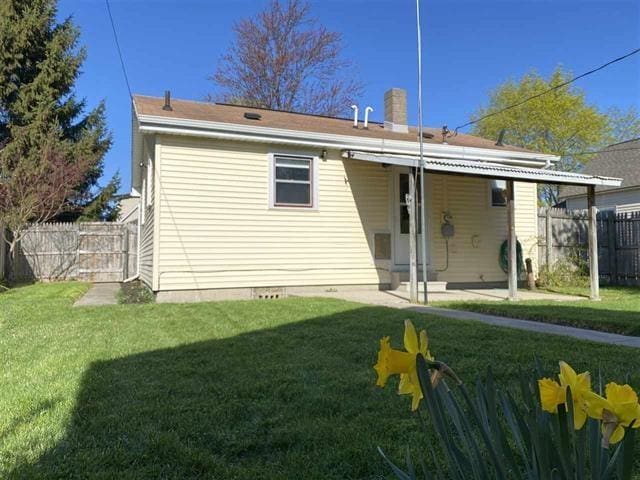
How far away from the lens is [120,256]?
15.2 metres

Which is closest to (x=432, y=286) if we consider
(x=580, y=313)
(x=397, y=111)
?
(x=580, y=313)

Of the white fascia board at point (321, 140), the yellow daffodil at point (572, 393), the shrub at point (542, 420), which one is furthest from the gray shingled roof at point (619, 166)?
the yellow daffodil at point (572, 393)

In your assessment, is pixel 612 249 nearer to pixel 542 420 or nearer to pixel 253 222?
pixel 253 222

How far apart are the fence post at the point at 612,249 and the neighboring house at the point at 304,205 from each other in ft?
7.47

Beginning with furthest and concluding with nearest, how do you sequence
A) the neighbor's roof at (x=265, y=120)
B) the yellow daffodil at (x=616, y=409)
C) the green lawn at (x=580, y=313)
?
the neighbor's roof at (x=265, y=120) < the green lawn at (x=580, y=313) < the yellow daffodil at (x=616, y=409)

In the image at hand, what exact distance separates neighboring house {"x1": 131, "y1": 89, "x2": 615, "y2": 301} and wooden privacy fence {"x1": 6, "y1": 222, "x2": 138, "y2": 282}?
5.03 m

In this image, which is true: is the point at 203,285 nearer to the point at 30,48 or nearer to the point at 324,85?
the point at 30,48

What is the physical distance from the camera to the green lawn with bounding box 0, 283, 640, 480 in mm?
2363

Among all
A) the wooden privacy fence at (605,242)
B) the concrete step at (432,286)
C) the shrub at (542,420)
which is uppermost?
the wooden privacy fence at (605,242)

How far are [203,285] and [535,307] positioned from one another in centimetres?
550

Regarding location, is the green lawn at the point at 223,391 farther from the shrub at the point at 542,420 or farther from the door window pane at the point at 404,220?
the door window pane at the point at 404,220

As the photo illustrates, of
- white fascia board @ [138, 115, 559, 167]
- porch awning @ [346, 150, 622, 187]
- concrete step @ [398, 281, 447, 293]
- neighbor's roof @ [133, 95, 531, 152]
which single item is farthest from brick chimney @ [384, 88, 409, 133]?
concrete step @ [398, 281, 447, 293]

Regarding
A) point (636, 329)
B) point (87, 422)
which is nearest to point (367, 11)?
point (636, 329)

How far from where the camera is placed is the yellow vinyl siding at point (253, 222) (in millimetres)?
9062
